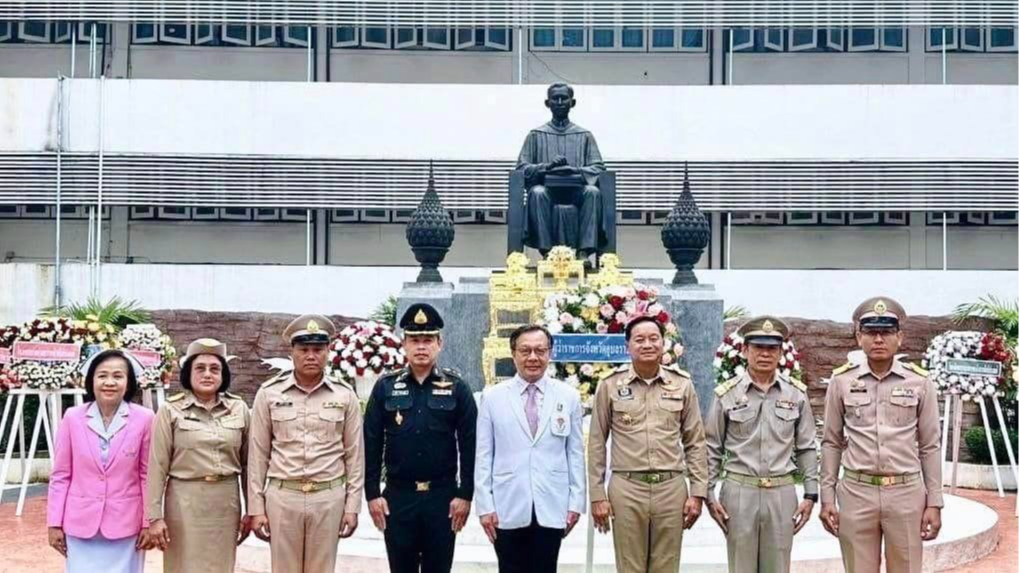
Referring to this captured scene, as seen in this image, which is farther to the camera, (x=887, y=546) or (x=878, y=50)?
(x=878, y=50)

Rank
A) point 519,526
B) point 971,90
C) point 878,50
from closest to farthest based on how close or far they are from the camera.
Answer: point 519,526
point 971,90
point 878,50

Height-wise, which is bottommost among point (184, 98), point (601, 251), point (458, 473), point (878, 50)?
point (458, 473)

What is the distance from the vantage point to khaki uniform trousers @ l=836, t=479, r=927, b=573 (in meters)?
4.02

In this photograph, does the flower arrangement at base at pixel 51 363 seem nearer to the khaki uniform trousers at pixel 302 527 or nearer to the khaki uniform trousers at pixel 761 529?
the khaki uniform trousers at pixel 302 527

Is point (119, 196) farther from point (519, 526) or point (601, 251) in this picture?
point (519, 526)

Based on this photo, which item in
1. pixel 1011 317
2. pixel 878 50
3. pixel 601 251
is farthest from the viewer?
pixel 878 50

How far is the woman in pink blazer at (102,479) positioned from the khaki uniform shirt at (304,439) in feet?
1.48

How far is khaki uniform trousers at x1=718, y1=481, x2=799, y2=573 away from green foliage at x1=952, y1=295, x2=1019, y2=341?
831 centimetres

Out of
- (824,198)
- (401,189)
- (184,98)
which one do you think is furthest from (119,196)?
(824,198)

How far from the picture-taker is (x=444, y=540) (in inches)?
154

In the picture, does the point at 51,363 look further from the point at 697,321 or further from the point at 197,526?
the point at 697,321

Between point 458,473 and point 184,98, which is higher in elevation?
point 184,98

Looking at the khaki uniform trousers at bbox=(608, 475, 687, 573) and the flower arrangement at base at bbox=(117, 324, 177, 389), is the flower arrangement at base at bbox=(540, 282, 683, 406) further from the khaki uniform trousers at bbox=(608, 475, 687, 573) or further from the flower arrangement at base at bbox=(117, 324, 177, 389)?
the flower arrangement at base at bbox=(117, 324, 177, 389)

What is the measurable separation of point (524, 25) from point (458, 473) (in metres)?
10.8
